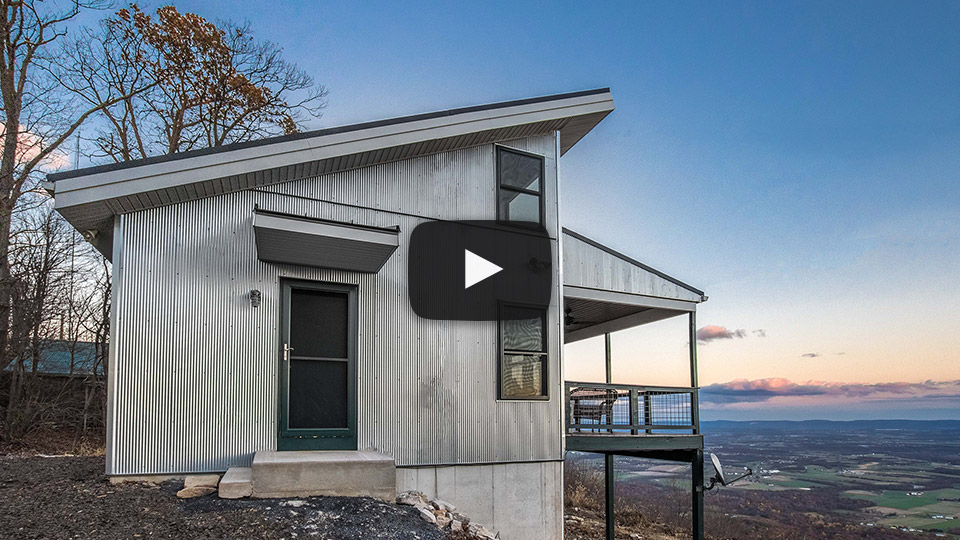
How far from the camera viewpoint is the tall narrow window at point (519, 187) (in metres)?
9.12

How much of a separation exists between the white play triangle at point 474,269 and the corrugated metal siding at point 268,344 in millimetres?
526

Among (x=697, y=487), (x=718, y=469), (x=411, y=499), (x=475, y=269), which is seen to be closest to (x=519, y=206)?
(x=475, y=269)

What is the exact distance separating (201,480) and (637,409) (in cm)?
669

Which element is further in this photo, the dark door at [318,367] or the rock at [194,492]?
the dark door at [318,367]

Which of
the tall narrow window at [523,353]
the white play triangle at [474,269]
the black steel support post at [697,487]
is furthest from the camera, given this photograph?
the black steel support post at [697,487]

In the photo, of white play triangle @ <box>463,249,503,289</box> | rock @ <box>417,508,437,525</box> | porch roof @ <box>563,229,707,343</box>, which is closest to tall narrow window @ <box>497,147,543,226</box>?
white play triangle @ <box>463,249,503,289</box>

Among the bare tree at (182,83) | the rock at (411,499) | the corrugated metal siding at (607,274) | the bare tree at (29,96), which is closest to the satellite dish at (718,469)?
the corrugated metal siding at (607,274)

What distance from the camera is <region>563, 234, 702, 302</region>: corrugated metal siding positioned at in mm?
9922

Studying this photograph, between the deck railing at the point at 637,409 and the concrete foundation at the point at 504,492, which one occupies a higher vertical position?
the deck railing at the point at 637,409

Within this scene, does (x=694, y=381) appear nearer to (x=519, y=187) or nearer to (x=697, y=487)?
(x=697, y=487)

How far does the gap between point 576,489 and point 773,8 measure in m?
16.2

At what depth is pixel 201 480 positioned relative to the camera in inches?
257

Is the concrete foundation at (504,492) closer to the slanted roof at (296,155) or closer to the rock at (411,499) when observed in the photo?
the rock at (411,499)

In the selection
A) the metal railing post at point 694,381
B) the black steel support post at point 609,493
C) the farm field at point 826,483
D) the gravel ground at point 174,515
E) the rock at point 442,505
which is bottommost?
the farm field at point 826,483
